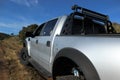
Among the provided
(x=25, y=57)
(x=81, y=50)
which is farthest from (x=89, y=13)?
(x=25, y=57)

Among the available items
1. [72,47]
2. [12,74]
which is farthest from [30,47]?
[72,47]

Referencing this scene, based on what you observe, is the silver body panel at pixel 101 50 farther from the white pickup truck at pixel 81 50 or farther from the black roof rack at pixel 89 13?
the black roof rack at pixel 89 13

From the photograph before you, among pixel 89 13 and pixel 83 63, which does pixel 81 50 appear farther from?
pixel 89 13

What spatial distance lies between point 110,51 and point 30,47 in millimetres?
4606

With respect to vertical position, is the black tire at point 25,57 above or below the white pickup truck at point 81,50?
below

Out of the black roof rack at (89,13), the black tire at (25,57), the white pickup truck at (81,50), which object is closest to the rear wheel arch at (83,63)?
the white pickup truck at (81,50)

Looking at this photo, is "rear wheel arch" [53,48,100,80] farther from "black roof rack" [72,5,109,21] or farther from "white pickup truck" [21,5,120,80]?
"black roof rack" [72,5,109,21]

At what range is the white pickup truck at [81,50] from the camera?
2.49 metres

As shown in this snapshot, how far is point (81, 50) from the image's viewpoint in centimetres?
299

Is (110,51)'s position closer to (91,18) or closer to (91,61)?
(91,61)

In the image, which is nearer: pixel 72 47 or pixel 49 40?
pixel 72 47

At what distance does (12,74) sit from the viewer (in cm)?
648

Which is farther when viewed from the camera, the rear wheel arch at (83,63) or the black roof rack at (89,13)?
the black roof rack at (89,13)

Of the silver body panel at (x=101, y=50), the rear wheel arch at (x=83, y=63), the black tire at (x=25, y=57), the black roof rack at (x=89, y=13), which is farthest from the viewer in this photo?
the black tire at (x=25, y=57)
